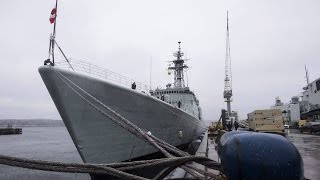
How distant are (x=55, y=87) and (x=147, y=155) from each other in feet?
15.6

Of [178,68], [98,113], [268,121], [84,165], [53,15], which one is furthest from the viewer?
[178,68]

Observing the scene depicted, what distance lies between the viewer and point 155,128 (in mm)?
10641

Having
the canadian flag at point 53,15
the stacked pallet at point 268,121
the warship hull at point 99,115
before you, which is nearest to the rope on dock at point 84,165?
the warship hull at point 99,115

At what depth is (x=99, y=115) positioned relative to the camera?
25.3ft

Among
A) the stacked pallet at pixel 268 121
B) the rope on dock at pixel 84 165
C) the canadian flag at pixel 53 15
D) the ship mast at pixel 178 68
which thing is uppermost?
the ship mast at pixel 178 68

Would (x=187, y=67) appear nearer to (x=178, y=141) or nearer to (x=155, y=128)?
(x=178, y=141)

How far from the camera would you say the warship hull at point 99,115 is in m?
7.00

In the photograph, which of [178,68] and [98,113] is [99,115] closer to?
[98,113]

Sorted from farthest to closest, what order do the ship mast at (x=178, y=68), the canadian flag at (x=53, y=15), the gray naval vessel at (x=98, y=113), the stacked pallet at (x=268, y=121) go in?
1. the ship mast at (x=178, y=68)
2. the stacked pallet at (x=268, y=121)
3. the gray naval vessel at (x=98, y=113)
4. the canadian flag at (x=53, y=15)

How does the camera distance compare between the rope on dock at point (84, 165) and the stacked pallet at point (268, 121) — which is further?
the stacked pallet at point (268, 121)

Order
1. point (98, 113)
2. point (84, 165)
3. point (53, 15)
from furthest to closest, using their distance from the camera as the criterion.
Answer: point (98, 113), point (53, 15), point (84, 165)

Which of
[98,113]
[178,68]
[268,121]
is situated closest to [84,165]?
[98,113]

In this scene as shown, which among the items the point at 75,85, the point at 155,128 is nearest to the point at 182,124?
the point at 155,128

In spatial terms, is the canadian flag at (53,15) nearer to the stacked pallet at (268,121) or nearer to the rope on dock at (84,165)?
the rope on dock at (84,165)
